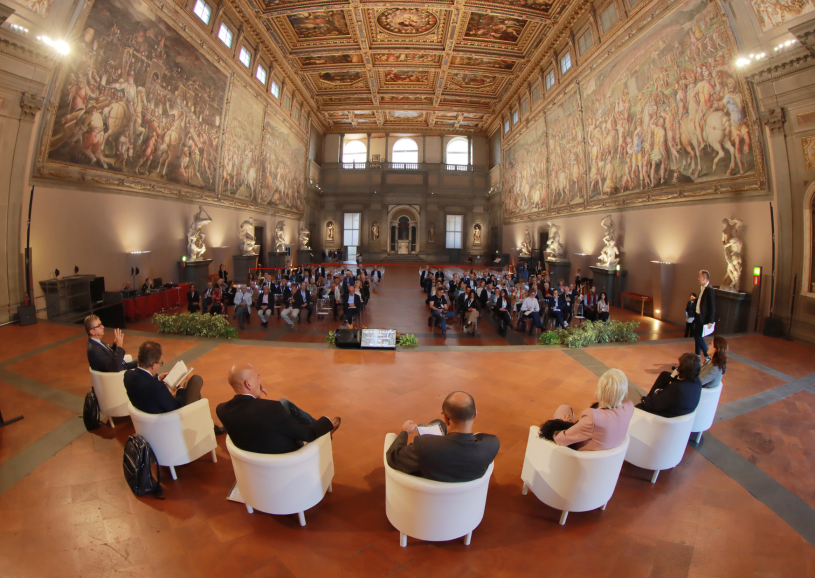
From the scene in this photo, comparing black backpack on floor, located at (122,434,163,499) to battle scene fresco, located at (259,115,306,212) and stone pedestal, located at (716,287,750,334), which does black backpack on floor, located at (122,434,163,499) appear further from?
battle scene fresco, located at (259,115,306,212)

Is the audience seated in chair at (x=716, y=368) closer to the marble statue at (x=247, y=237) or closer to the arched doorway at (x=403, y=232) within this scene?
the marble statue at (x=247, y=237)

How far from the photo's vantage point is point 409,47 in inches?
728

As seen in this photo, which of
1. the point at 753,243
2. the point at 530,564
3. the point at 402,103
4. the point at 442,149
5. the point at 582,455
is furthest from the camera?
the point at 442,149

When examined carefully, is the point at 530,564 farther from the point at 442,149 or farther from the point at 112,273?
the point at 442,149

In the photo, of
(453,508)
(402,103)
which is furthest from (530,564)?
(402,103)

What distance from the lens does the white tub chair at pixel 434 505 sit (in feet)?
6.77

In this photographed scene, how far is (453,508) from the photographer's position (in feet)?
6.96

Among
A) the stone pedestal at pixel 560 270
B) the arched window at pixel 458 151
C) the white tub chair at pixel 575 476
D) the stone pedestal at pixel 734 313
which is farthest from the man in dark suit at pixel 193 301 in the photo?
the arched window at pixel 458 151

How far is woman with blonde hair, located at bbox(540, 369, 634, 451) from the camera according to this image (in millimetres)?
2404

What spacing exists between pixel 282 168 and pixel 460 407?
22.4m

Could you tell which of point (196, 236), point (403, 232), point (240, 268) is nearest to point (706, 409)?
point (196, 236)

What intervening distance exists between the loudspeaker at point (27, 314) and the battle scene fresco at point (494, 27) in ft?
59.2

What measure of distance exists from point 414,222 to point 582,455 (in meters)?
30.7

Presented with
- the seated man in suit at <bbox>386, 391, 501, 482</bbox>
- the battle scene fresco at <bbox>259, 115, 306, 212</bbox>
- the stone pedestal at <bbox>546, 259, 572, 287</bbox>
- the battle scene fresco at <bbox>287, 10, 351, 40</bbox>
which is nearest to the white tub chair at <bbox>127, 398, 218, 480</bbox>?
the seated man in suit at <bbox>386, 391, 501, 482</bbox>
